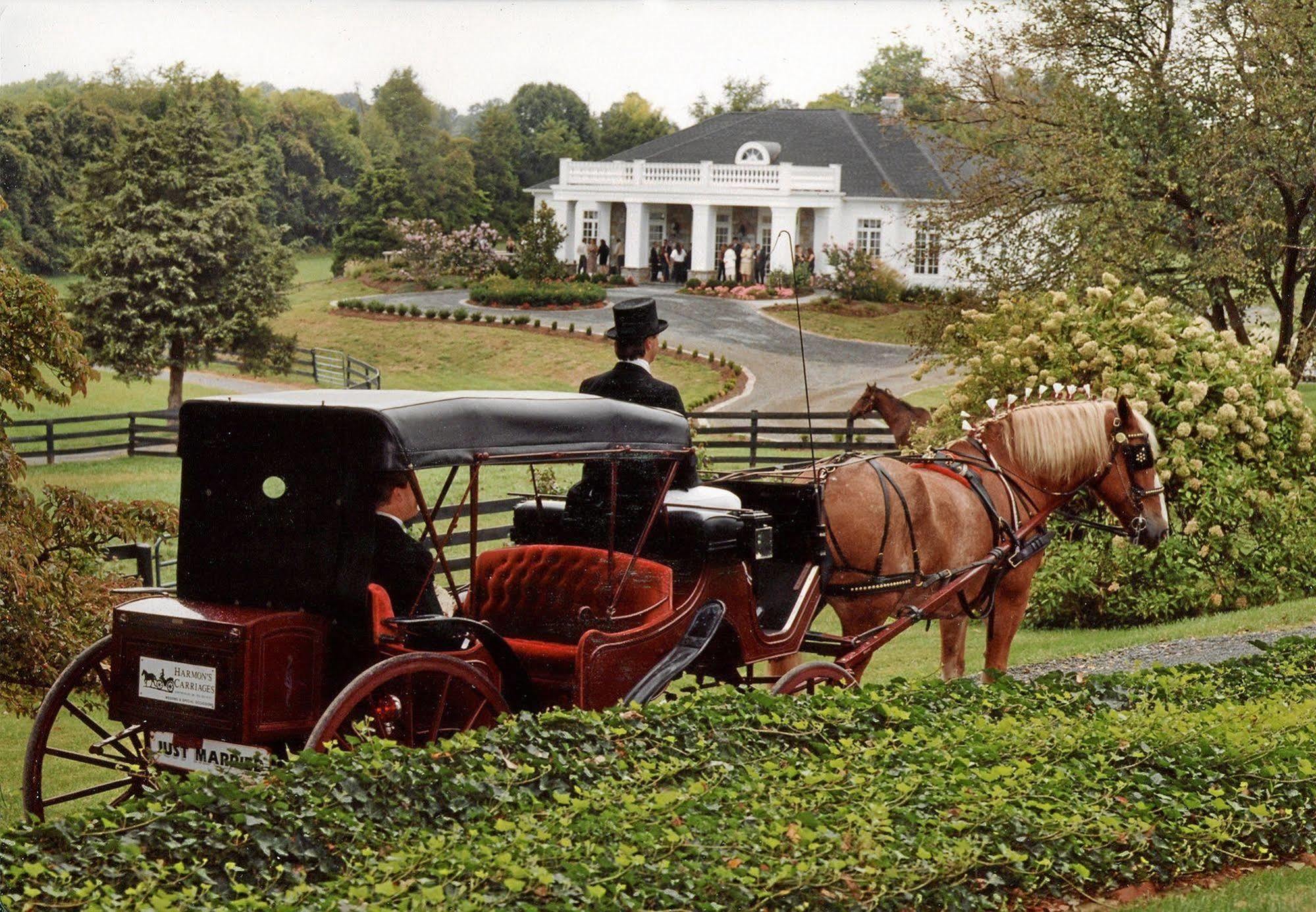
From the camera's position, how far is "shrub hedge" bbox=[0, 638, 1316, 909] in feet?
13.8

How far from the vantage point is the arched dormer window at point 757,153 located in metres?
25.6

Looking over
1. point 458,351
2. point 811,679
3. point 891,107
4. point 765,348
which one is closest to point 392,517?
point 811,679

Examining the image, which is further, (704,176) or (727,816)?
(704,176)

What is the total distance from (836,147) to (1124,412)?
66.3 ft

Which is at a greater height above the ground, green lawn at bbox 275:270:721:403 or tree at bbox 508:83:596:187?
tree at bbox 508:83:596:187

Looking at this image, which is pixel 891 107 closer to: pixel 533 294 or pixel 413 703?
pixel 533 294

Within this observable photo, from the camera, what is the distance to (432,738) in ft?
17.9

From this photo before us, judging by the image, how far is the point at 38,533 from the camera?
27.1ft

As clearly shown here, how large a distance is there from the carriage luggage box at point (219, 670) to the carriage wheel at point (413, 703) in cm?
20

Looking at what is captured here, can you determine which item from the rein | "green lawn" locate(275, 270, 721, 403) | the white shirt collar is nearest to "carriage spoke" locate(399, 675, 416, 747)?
the white shirt collar

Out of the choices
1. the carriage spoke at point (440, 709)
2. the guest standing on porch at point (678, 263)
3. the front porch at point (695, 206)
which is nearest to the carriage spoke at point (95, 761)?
the carriage spoke at point (440, 709)

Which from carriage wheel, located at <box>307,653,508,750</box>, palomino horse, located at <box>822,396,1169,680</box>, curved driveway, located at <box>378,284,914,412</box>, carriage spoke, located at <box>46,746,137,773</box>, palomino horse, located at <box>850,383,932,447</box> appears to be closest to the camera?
carriage wheel, located at <box>307,653,508,750</box>

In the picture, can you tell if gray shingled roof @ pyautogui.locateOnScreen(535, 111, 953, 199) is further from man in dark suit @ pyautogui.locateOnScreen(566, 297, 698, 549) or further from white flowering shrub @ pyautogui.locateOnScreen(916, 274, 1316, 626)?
man in dark suit @ pyautogui.locateOnScreen(566, 297, 698, 549)

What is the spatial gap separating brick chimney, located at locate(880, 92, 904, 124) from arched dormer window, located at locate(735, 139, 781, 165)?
205 centimetres
